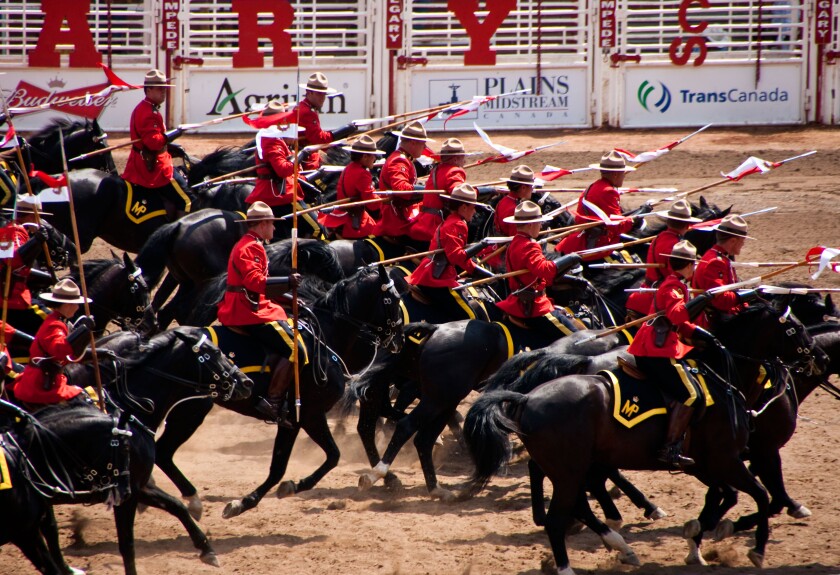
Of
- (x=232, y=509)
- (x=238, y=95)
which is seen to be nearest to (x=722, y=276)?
(x=232, y=509)

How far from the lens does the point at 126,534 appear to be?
7.59 meters

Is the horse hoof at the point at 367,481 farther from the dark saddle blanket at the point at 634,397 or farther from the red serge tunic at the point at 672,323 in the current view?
the red serge tunic at the point at 672,323

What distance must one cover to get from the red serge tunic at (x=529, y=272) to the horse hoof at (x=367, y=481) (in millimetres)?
1811

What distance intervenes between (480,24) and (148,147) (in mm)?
10376

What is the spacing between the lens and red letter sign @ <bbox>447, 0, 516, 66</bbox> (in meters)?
21.6

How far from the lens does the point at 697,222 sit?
994 cm

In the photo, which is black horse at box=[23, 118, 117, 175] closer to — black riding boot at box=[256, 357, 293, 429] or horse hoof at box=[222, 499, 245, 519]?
black riding boot at box=[256, 357, 293, 429]

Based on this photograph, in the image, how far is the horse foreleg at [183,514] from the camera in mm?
7965

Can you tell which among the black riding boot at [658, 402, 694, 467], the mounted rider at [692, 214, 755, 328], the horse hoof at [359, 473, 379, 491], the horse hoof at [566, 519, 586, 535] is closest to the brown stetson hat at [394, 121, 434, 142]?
the horse hoof at [359, 473, 379, 491]

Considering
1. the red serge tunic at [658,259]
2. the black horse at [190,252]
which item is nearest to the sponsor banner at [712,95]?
the black horse at [190,252]

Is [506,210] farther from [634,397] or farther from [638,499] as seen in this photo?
[634,397]

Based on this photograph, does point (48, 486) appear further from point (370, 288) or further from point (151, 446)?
point (370, 288)

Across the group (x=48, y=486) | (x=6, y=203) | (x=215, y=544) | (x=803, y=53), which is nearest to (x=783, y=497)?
(x=215, y=544)

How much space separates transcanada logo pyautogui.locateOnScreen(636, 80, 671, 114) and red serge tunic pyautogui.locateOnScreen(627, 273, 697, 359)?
13.9 m
